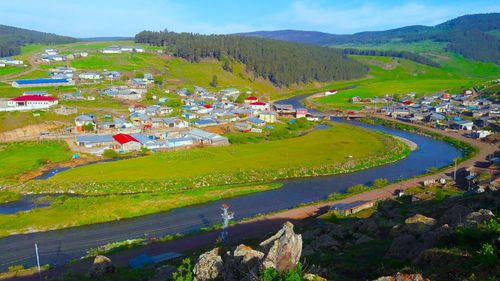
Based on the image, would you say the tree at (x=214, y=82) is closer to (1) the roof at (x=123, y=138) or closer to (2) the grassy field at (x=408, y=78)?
(2) the grassy field at (x=408, y=78)

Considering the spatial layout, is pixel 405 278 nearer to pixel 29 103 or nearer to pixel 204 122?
pixel 204 122

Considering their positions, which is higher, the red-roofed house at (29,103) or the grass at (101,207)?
the red-roofed house at (29,103)

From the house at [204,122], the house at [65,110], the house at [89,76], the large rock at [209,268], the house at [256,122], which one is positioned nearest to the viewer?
the large rock at [209,268]

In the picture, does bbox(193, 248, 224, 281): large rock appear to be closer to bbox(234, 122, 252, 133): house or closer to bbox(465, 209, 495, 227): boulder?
bbox(465, 209, 495, 227): boulder

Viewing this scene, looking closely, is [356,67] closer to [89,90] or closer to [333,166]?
[89,90]

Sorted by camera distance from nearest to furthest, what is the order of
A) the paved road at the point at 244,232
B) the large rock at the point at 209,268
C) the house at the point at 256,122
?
1. the large rock at the point at 209,268
2. the paved road at the point at 244,232
3. the house at the point at 256,122

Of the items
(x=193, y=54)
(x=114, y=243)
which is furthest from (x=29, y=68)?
(x=114, y=243)

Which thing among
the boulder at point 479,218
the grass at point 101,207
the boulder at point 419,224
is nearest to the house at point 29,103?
the grass at point 101,207
